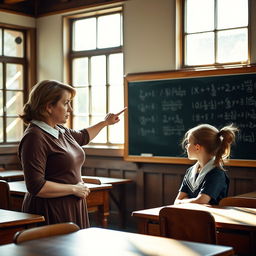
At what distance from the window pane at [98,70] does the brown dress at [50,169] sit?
3.52 metres

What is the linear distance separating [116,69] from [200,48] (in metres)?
1.23

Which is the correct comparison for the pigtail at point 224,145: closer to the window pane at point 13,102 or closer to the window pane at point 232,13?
the window pane at point 232,13

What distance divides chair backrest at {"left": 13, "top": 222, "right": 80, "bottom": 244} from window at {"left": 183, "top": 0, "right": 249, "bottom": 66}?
3333 millimetres

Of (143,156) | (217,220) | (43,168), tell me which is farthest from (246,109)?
(43,168)

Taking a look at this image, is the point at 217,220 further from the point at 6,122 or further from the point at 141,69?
the point at 6,122

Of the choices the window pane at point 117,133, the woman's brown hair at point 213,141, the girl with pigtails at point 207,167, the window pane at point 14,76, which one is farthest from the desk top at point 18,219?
the window pane at point 14,76

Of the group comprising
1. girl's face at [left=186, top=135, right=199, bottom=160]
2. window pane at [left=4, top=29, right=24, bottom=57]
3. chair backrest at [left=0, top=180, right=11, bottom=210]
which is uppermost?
window pane at [left=4, top=29, right=24, bottom=57]

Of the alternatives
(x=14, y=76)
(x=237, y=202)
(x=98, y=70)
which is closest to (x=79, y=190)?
(x=237, y=202)

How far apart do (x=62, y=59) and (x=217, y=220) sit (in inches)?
177

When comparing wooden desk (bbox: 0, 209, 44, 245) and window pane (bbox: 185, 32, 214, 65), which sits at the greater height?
window pane (bbox: 185, 32, 214, 65)

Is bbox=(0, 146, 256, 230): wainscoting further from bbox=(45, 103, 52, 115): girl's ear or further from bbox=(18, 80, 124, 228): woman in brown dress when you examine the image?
bbox=(45, 103, 52, 115): girl's ear

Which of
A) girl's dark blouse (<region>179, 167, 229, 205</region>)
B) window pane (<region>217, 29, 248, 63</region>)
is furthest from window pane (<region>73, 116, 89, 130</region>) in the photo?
girl's dark blouse (<region>179, 167, 229, 205</region>)

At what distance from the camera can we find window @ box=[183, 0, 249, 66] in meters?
5.41

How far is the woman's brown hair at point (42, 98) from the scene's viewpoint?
3.06 meters
